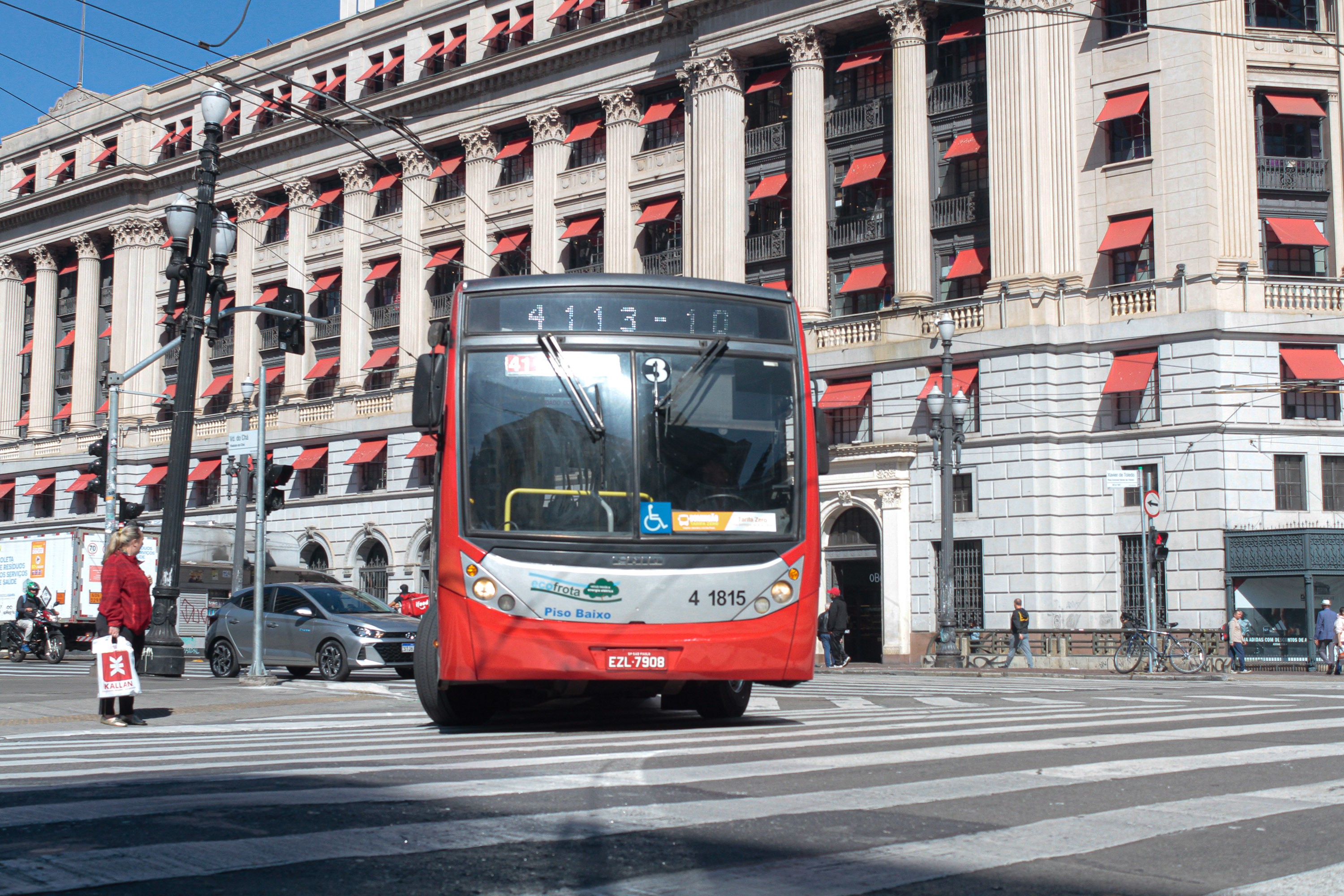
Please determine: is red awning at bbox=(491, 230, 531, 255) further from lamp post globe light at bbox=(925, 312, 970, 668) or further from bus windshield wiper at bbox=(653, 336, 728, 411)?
bus windshield wiper at bbox=(653, 336, 728, 411)

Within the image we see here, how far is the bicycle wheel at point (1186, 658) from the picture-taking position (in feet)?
88.7

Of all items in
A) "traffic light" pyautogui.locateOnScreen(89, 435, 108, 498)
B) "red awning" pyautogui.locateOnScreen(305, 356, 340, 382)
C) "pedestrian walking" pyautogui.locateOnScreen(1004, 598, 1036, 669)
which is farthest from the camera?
"red awning" pyautogui.locateOnScreen(305, 356, 340, 382)

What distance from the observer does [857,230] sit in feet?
131

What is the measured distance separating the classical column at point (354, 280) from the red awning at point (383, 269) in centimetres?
81

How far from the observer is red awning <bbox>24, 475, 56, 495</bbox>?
2334 inches

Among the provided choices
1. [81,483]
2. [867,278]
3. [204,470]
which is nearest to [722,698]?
[867,278]

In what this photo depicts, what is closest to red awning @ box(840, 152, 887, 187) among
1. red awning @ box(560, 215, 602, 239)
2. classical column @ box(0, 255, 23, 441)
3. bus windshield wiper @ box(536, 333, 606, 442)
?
red awning @ box(560, 215, 602, 239)

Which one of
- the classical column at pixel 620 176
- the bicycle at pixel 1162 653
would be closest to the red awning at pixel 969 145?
the classical column at pixel 620 176

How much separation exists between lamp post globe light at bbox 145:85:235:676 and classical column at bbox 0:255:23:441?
47870mm

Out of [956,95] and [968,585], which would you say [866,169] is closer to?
Answer: [956,95]

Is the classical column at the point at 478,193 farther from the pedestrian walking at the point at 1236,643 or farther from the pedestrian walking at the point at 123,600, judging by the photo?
the pedestrian walking at the point at 123,600

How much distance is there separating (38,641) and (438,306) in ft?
67.8

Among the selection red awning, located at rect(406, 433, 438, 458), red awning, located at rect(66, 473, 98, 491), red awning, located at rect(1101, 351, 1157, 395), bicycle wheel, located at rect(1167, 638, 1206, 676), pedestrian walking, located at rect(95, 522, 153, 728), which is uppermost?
red awning, located at rect(1101, 351, 1157, 395)

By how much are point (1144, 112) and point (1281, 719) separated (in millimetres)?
26594
